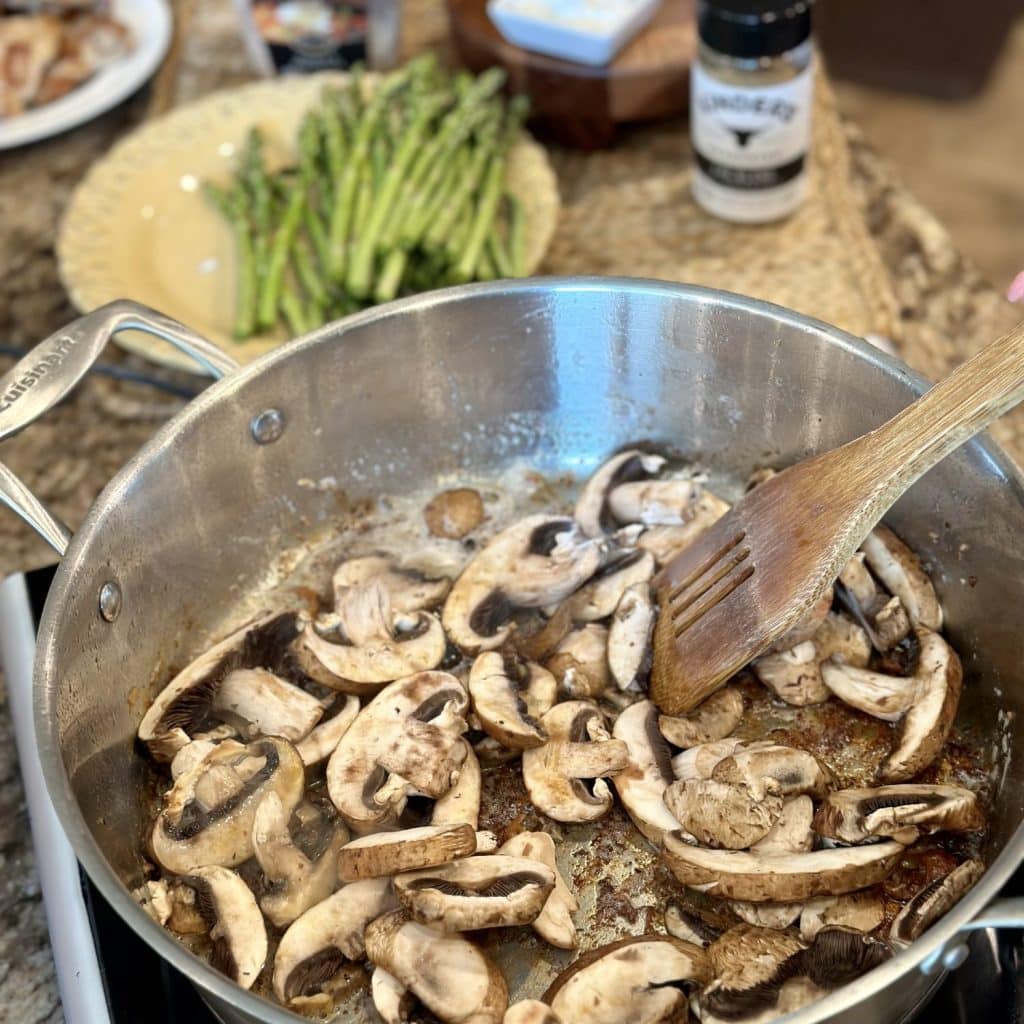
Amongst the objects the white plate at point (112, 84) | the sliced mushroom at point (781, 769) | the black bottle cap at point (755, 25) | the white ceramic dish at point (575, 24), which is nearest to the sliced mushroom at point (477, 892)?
the sliced mushroom at point (781, 769)

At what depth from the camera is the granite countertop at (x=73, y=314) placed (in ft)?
6.01

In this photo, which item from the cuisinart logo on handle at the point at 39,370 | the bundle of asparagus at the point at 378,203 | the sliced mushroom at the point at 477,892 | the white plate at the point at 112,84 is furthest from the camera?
the white plate at the point at 112,84

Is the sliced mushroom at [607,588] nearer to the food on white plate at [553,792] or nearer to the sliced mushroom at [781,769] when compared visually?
the food on white plate at [553,792]

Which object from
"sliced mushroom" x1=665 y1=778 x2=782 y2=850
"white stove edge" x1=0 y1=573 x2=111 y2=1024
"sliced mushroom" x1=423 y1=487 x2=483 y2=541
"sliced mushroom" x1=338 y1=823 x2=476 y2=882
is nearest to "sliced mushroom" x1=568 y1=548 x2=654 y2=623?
"sliced mushroom" x1=423 y1=487 x2=483 y2=541

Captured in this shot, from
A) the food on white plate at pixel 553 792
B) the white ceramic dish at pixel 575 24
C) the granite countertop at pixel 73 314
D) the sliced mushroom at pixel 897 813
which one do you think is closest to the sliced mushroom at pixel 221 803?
the food on white plate at pixel 553 792

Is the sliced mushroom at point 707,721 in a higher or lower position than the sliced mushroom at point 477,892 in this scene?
lower

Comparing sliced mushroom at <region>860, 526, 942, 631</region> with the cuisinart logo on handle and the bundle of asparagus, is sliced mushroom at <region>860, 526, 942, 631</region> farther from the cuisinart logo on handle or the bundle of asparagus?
the cuisinart logo on handle

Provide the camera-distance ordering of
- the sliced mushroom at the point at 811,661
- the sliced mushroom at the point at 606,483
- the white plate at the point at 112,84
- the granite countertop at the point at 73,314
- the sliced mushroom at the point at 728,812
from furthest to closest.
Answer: the white plate at the point at 112,84
the granite countertop at the point at 73,314
the sliced mushroom at the point at 606,483
the sliced mushroom at the point at 811,661
the sliced mushroom at the point at 728,812

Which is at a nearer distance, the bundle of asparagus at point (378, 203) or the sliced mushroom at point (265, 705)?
the sliced mushroom at point (265, 705)

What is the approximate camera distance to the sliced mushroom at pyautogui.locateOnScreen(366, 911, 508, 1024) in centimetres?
115

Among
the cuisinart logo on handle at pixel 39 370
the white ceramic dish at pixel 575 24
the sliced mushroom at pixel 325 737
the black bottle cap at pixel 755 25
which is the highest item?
the black bottle cap at pixel 755 25

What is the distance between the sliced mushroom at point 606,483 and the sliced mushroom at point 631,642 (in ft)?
0.62

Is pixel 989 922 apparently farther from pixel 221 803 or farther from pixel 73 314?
pixel 73 314

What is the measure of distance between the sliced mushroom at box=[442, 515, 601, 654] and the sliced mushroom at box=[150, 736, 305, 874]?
301 millimetres
